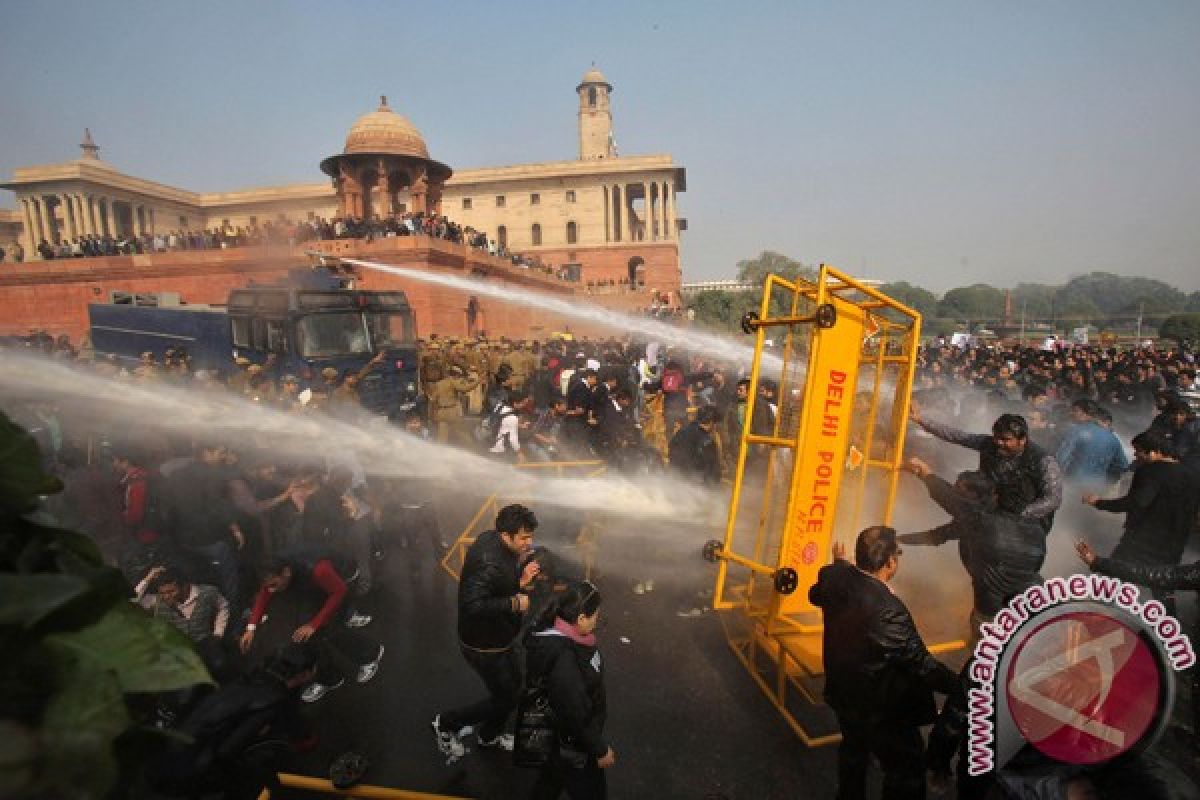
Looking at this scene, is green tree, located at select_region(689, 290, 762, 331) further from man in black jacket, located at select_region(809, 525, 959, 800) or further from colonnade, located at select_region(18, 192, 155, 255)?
colonnade, located at select_region(18, 192, 155, 255)

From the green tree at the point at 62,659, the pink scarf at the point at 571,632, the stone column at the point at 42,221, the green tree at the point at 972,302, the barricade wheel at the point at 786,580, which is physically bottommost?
the green tree at the point at 972,302

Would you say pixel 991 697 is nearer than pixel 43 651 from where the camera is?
No

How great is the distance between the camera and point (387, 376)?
1394cm

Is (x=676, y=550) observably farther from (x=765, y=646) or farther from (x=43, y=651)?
Answer: (x=43, y=651)

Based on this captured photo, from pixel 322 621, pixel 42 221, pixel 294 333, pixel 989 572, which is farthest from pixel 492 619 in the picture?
pixel 42 221

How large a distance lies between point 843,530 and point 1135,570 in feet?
6.17

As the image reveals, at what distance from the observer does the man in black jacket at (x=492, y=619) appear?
13.5 feet

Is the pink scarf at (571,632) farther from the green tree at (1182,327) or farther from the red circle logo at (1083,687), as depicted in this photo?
the green tree at (1182,327)

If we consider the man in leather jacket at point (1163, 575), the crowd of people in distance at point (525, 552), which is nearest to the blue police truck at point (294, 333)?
the crowd of people in distance at point (525, 552)

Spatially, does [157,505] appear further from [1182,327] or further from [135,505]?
[1182,327]

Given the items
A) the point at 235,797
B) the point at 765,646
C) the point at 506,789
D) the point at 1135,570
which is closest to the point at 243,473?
the point at 235,797

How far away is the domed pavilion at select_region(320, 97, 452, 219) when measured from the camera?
90.5 feet

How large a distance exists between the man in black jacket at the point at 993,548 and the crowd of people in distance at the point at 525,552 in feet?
0.05

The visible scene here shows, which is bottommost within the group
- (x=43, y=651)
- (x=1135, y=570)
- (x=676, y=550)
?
(x=676, y=550)
